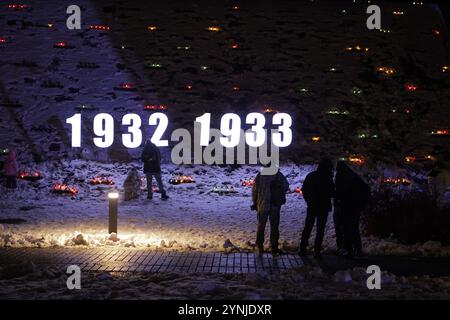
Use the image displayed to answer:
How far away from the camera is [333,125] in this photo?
22.6 m

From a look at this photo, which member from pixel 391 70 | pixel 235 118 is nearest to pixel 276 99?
pixel 235 118

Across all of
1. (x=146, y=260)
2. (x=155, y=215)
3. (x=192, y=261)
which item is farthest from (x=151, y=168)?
(x=192, y=261)

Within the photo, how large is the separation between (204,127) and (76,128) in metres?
5.56

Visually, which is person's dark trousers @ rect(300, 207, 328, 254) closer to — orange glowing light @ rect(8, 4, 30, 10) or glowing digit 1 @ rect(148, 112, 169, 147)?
glowing digit 1 @ rect(148, 112, 169, 147)

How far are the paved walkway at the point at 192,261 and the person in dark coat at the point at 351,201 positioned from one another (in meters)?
0.40

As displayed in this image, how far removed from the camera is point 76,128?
21.7 m

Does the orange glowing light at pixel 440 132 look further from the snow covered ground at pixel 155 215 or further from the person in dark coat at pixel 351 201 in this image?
the person in dark coat at pixel 351 201

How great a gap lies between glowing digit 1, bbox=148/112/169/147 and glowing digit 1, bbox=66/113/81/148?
10.1 feet

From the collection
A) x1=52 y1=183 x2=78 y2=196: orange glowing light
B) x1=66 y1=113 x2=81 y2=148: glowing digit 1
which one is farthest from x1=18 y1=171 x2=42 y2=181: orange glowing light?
x1=66 y1=113 x2=81 y2=148: glowing digit 1

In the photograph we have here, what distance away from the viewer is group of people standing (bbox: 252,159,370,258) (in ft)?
31.7

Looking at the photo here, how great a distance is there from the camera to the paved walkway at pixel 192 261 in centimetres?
852

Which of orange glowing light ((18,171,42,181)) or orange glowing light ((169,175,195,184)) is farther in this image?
orange glowing light ((169,175,195,184))

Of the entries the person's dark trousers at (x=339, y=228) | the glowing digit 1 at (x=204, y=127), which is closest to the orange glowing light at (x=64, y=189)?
the glowing digit 1 at (x=204, y=127)

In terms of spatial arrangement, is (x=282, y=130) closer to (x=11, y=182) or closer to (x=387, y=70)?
(x=387, y=70)
